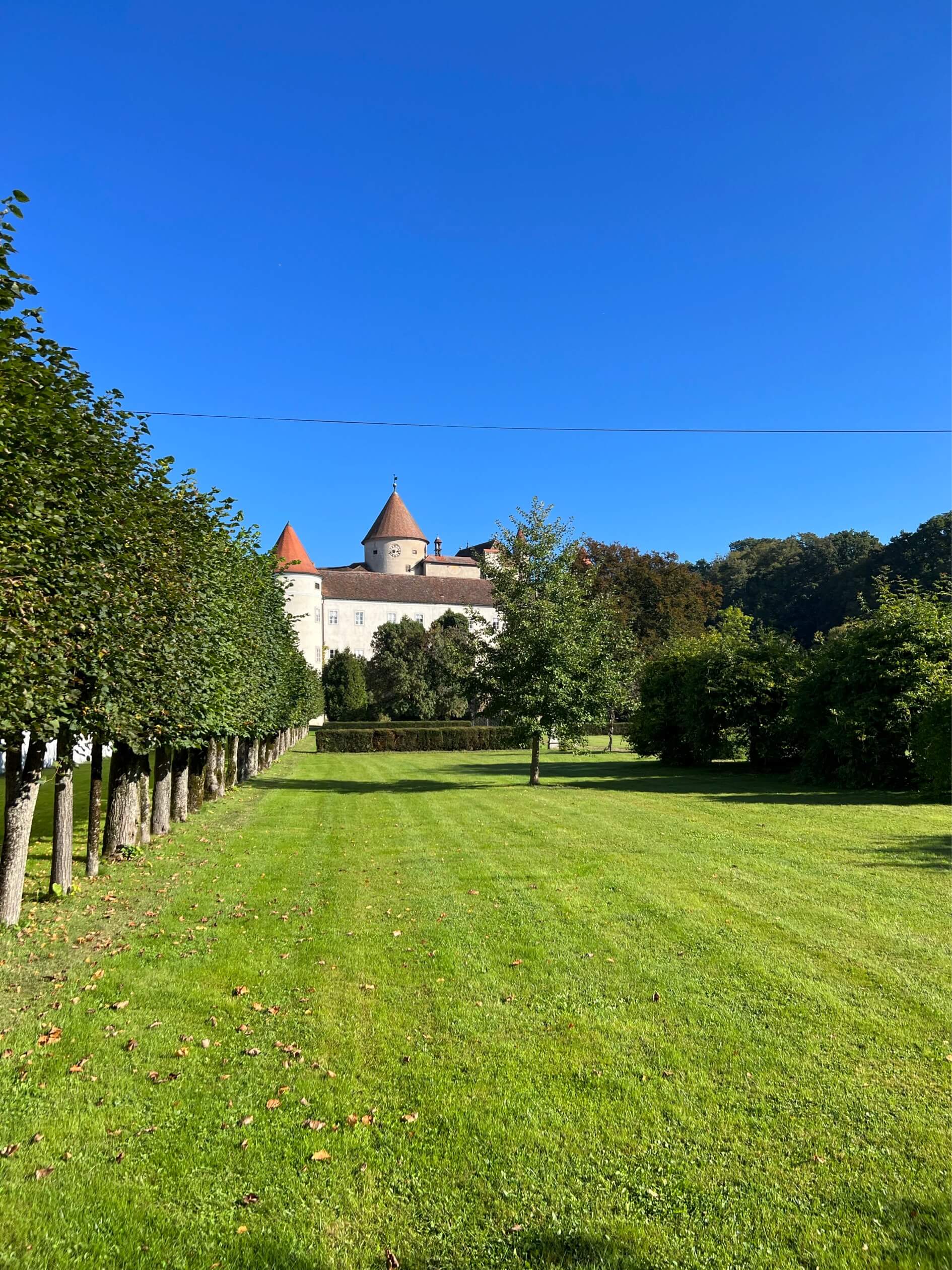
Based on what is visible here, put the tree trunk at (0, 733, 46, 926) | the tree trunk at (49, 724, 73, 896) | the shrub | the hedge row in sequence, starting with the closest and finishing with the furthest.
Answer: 1. the tree trunk at (0, 733, 46, 926)
2. the tree trunk at (49, 724, 73, 896)
3. the shrub
4. the hedge row

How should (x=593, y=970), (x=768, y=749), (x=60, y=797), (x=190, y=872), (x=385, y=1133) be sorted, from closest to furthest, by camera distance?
1. (x=385, y=1133)
2. (x=593, y=970)
3. (x=60, y=797)
4. (x=190, y=872)
5. (x=768, y=749)

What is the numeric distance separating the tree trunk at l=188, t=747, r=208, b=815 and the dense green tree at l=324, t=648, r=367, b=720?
1627 inches

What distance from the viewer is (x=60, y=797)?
8.77 meters

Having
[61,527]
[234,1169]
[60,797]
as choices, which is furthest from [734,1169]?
[60,797]

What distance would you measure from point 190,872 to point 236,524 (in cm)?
750

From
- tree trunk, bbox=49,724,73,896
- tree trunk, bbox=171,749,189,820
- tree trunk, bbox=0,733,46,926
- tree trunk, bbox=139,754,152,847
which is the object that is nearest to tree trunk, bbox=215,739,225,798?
tree trunk, bbox=171,749,189,820

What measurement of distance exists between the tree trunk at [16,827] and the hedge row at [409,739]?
1309 inches

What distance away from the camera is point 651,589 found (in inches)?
2322

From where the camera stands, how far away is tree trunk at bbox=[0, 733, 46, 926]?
7539mm

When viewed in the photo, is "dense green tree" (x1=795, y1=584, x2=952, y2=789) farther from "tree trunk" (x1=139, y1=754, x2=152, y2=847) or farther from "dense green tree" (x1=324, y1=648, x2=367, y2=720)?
"dense green tree" (x1=324, y1=648, x2=367, y2=720)

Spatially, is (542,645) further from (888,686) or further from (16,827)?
(16,827)

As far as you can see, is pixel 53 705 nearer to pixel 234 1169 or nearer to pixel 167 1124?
pixel 167 1124

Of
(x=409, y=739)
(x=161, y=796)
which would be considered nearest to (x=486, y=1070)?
(x=161, y=796)

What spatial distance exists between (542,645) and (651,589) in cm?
4008
